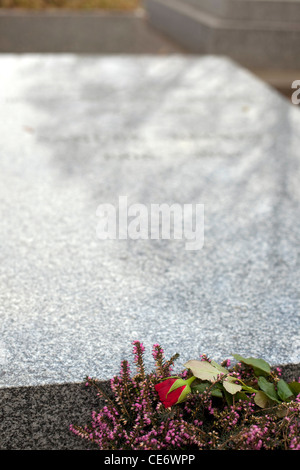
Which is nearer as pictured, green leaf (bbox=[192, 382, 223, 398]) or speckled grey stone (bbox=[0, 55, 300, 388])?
green leaf (bbox=[192, 382, 223, 398])

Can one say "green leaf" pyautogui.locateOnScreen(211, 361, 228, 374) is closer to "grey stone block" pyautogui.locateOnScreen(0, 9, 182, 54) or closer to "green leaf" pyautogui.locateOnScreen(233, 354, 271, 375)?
"green leaf" pyautogui.locateOnScreen(233, 354, 271, 375)

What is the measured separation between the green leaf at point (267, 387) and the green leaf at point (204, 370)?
157mm

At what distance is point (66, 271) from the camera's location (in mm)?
2471

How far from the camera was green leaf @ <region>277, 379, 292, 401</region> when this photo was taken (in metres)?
1.71

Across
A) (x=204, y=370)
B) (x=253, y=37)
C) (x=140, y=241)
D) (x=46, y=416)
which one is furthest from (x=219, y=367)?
(x=253, y=37)

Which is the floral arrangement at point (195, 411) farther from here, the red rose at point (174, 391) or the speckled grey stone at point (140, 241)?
the speckled grey stone at point (140, 241)

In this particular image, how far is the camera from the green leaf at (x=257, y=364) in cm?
179

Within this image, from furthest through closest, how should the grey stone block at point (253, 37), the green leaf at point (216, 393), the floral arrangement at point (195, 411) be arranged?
the grey stone block at point (253, 37)
the green leaf at point (216, 393)
the floral arrangement at point (195, 411)

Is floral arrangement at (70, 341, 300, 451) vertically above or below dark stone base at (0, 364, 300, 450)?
above

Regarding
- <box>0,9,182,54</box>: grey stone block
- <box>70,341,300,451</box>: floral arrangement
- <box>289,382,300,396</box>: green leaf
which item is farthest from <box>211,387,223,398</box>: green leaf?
<box>0,9,182,54</box>: grey stone block

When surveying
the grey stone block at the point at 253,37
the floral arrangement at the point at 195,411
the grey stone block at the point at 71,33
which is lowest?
the grey stone block at the point at 71,33

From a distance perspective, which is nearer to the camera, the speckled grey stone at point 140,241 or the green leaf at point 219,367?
the green leaf at point 219,367

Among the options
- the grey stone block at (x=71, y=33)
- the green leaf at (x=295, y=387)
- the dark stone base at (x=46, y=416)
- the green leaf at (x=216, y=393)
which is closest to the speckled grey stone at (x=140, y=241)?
the dark stone base at (x=46, y=416)

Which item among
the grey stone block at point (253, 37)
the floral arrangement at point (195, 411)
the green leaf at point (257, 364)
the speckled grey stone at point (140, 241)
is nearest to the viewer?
the floral arrangement at point (195, 411)
